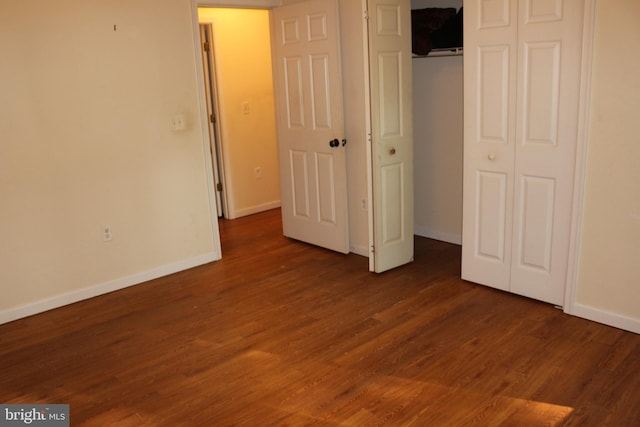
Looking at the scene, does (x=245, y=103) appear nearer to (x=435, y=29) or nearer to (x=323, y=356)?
(x=435, y=29)

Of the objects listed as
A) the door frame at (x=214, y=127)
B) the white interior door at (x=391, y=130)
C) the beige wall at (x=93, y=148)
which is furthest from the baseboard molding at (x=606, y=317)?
the door frame at (x=214, y=127)

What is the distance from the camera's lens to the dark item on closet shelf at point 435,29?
4.45 metres

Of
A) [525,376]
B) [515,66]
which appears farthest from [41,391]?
[515,66]

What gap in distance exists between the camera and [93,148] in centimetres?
412

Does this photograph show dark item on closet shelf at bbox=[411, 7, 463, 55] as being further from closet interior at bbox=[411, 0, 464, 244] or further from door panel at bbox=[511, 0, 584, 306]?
door panel at bbox=[511, 0, 584, 306]

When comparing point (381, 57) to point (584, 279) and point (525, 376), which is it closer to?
point (584, 279)

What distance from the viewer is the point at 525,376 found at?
2.92 metres

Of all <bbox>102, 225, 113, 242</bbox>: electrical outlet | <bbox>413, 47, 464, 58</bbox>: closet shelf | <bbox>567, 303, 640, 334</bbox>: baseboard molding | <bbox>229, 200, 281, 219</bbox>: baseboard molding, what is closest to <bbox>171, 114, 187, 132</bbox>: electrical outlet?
<bbox>102, 225, 113, 242</bbox>: electrical outlet

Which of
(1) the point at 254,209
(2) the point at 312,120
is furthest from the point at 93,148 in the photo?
(1) the point at 254,209

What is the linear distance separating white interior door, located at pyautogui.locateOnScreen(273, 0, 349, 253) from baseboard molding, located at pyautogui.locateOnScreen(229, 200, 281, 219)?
1.22 m

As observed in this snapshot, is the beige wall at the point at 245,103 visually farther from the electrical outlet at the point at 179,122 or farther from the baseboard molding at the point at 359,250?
the baseboard molding at the point at 359,250

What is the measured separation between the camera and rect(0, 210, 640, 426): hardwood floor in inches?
107

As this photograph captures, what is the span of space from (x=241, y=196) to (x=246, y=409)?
386cm

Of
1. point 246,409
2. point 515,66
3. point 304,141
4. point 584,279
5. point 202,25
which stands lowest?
point 246,409
